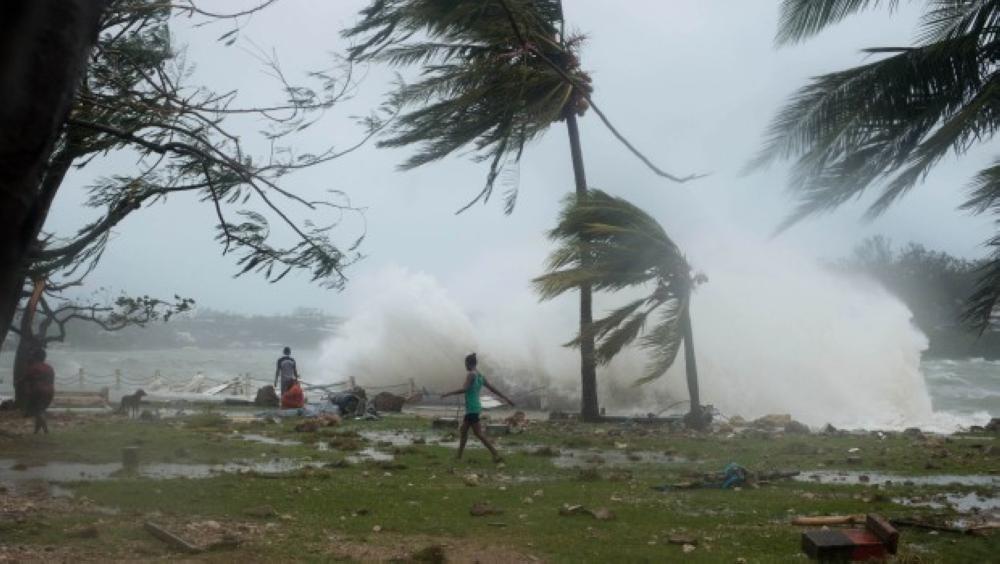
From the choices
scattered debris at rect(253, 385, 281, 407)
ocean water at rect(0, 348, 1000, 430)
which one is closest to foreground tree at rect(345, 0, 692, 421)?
scattered debris at rect(253, 385, 281, 407)

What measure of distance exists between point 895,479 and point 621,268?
7589mm

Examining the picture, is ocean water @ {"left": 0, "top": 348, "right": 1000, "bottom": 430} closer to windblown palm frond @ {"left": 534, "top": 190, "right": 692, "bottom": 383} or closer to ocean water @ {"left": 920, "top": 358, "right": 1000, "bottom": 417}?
ocean water @ {"left": 920, "top": 358, "right": 1000, "bottom": 417}

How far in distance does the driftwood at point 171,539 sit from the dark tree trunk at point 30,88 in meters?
4.79

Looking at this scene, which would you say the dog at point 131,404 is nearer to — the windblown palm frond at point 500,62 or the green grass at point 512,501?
the green grass at point 512,501

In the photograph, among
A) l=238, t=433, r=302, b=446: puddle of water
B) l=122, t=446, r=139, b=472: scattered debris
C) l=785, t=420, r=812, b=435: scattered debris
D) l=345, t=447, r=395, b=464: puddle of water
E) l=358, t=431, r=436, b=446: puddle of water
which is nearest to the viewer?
l=122, t=446, r=139, b=472: scattered debris

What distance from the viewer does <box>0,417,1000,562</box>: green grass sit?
6867 mm

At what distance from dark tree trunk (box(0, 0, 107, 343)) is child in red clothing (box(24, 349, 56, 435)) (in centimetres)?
1306

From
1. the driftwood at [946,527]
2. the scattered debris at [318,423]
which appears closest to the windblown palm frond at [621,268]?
the scattered debris at [318,423]

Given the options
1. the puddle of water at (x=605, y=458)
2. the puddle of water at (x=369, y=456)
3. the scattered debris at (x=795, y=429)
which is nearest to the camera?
the puddle of water at (x=369, y=456)

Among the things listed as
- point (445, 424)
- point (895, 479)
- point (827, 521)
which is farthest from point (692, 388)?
point (827, 521)

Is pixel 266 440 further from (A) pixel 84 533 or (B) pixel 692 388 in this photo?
(B) pixel 692 388

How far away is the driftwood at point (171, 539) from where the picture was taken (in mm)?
6480

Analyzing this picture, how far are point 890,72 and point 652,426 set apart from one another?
11.5 meters

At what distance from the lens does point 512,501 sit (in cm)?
900
